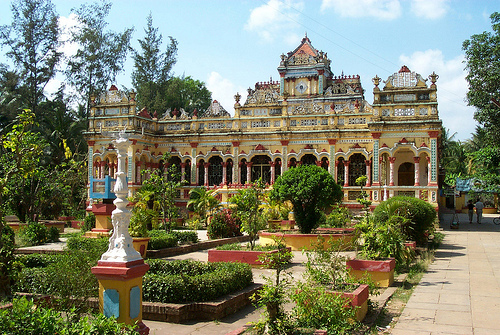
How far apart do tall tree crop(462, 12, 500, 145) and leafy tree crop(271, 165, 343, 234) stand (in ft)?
54.2

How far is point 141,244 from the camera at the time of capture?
562 inches

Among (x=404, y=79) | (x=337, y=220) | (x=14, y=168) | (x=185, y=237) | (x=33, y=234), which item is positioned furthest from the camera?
(x=404, y=79)

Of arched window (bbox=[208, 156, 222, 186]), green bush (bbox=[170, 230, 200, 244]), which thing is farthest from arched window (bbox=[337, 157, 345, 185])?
green bush (bbox=[170, 230, 200, 244])

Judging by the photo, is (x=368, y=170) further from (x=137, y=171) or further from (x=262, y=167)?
(x=137, y=171)

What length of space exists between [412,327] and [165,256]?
923 centimetres

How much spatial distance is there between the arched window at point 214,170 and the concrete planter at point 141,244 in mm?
15138

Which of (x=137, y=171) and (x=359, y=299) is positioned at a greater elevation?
(x=137, y=171)

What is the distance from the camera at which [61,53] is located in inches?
1454

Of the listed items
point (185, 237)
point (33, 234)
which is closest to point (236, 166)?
point (185, 237)

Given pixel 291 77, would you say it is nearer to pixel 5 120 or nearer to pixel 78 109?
pixel 78 109

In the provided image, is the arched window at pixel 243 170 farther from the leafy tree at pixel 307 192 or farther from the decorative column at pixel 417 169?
the leafy tree at pixel 307 192

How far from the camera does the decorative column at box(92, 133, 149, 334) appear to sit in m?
5.90

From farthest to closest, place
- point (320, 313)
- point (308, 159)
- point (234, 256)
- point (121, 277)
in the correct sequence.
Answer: point (308, 159)
point (234, 256)
point (320, 313)
point (121, 277)

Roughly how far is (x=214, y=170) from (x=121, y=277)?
23879 mm
